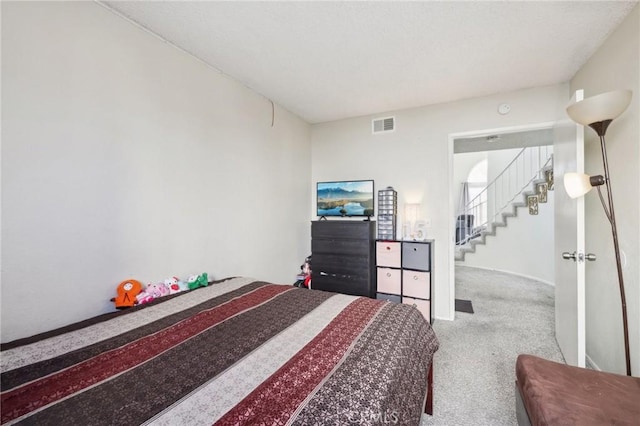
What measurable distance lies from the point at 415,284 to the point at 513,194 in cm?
462

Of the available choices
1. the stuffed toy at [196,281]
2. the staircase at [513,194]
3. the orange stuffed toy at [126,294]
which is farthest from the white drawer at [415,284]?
the staircase at [513,194]

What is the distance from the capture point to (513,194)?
5.95m

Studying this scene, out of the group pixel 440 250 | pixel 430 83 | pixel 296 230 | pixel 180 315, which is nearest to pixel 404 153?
pixel 430 83

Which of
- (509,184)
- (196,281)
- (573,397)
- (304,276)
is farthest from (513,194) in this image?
(196,281)

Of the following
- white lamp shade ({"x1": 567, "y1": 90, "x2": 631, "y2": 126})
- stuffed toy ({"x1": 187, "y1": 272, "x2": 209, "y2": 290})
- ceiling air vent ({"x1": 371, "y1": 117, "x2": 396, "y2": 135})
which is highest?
ceiling air vent ({"x1": 371, "y1": 117, "x2": 396, "y2": 135})

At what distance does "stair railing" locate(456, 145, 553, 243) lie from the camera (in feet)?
18.1

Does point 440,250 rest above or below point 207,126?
below

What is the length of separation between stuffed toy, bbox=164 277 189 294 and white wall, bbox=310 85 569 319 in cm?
261

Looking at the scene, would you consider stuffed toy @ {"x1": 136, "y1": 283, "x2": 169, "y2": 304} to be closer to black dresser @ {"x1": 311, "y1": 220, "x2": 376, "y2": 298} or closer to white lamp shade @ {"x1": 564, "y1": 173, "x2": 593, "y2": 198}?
black dresser @ {"x1": 311, "y1": 220, "x2": 376, "y2": 298}

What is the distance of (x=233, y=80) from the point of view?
2.66 m

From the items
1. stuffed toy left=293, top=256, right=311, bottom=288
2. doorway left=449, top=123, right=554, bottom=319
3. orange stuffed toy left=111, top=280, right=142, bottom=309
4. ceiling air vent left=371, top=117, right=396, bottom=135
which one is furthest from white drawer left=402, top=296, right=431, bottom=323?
orange stuffed toy left=111, top=280, right=142, bottom=309

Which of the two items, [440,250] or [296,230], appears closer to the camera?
[440,250]

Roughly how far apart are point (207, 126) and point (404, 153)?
243 cm

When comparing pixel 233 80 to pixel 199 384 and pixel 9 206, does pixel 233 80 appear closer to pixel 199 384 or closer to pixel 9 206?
pixel 9 206
